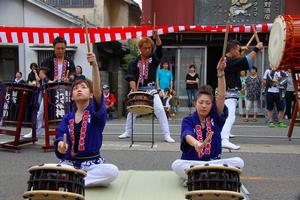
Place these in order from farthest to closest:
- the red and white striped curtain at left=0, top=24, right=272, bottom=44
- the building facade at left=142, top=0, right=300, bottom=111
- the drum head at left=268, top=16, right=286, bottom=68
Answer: the building facade at left=142, top=0, right=300, bottom=111 → the red and white striped curtain at left=0, top=24, right=272, bottom=44 → the drum head at left=268, top=16, right=286, bottom=68

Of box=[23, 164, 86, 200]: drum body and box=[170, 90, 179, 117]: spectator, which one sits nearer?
box=[23, 164, 86, 200]: drum body

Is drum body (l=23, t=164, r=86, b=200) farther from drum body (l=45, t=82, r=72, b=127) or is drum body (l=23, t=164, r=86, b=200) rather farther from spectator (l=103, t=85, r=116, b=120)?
spectator (l=103, t=85, r=116, b=120)

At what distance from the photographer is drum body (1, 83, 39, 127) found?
7.17m

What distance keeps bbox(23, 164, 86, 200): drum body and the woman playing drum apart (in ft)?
4.42

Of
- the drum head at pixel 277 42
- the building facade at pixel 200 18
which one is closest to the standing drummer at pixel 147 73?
the drum head at pixel 277 42

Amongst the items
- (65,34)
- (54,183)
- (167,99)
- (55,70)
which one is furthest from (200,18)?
(54,183)

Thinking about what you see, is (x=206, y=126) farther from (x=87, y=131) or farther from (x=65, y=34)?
(x=65, y=34)

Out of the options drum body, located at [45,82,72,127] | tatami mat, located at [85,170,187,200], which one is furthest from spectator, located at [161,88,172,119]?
tatami mat, located at [85,170,187,200]

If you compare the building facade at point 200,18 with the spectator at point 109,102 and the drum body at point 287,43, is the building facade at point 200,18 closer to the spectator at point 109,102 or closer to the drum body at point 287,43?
the spectator at point 109,102

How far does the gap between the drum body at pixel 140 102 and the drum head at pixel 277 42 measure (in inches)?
90.5

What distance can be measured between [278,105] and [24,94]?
22.6 ft

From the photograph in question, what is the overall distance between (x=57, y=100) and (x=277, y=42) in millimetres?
3835

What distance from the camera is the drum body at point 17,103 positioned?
7.17 m

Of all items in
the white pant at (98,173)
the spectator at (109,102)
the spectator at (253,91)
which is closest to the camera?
the white pant at (98,173)
